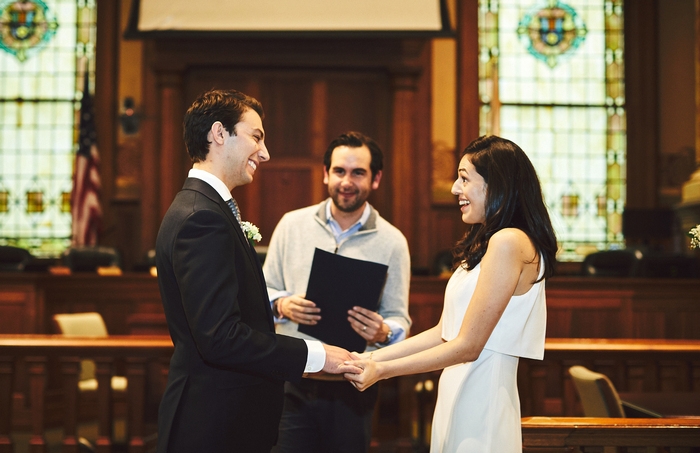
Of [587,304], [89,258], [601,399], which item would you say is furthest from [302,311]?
[89,258]

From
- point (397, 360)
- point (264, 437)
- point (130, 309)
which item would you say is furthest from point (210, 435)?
point (130, 309)

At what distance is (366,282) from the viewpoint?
2.56 m

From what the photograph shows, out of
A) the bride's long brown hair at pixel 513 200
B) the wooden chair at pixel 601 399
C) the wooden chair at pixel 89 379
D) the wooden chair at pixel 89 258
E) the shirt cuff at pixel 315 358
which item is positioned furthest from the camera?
the wooden chair at pixel 89 258

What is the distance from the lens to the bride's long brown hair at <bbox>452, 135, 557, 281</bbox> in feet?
6.82

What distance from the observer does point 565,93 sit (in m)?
9.61

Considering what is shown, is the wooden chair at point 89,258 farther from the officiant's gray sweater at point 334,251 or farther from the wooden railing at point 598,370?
the officiant's gray sweater at point 334,251

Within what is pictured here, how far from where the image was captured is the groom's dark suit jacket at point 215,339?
5.86 ft

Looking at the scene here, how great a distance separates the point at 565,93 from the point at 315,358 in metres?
8.48

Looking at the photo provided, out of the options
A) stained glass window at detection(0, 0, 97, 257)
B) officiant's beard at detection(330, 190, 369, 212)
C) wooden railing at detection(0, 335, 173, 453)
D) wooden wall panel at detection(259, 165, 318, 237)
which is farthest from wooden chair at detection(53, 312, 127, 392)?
stained glass window at detection(0, 0, 97, 257)

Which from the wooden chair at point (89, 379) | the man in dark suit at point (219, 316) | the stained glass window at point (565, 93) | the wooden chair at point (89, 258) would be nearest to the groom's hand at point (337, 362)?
the man in dark suit at point (219, 316)

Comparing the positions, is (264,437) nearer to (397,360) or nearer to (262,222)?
(397,360)

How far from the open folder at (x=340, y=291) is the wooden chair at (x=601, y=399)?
93 centimetres

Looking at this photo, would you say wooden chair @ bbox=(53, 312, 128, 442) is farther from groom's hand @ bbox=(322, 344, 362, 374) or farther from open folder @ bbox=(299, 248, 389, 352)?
groom's hand @ bbox=(322, 344, 362, 374)

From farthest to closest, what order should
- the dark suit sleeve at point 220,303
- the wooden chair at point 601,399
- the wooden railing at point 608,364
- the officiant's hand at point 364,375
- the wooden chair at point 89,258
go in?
1. the wooden chair at point 89,258
2. the wooden railing at point 608,364
3. the wooden chair at point 601,399
4. the officiant's hand at point 364,375
5. the dark suit sleeve at point 220,303
